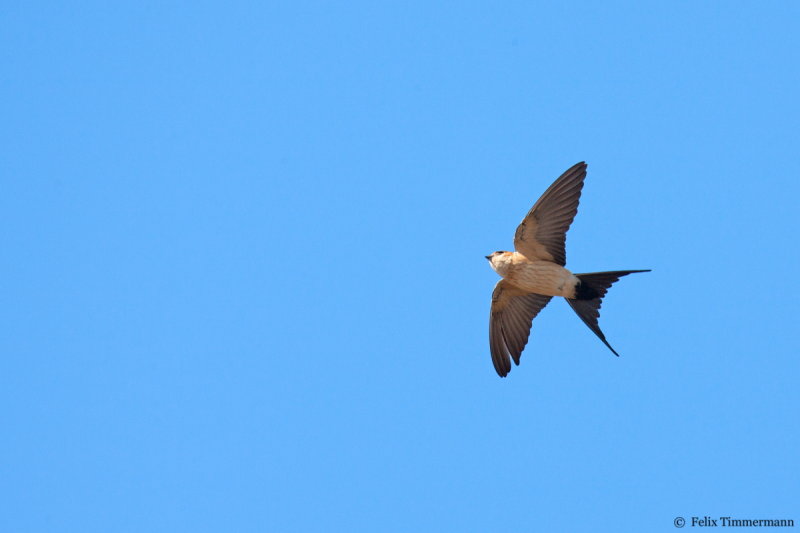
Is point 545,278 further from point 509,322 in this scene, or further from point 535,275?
point 509,322

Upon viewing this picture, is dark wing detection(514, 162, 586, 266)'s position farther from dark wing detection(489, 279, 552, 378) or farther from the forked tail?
dark wing detection(489, 279, 552, 378)

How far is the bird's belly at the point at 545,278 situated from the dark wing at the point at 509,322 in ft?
1.49

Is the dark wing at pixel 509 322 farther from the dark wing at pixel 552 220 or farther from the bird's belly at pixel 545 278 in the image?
the dark wing at pixel 552 220

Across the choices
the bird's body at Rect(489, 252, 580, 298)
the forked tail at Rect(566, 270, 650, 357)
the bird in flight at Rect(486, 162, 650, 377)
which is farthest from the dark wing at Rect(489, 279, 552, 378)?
the forked tail at Rect(566, 270, 650, 357)

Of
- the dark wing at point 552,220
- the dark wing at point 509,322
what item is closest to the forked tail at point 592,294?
the dark wing at point 552,220

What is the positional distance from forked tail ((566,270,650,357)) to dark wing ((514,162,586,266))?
1.13 feet

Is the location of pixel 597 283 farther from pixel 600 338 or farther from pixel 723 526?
pixel 723 526

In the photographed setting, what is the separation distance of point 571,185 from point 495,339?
189 cm

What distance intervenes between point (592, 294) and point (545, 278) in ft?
1.51

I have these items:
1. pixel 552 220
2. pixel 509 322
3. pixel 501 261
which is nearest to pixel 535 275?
pixel 501 261

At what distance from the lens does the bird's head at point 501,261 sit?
7.98 m

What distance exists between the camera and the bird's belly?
7.69 metres

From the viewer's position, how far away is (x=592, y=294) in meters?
7.56

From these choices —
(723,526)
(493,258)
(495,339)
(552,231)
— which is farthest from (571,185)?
Answer: (723,526)
